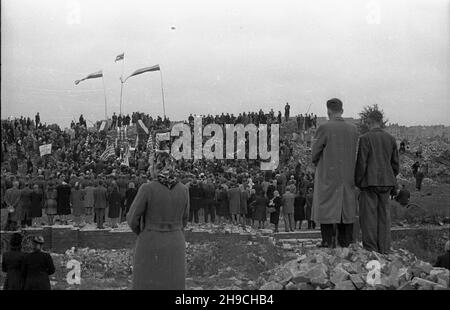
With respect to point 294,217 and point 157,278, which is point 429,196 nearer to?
point 294,217

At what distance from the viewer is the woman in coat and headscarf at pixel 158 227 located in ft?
19.4

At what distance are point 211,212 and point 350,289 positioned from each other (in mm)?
12257

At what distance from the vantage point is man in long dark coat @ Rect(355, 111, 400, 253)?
7.52 m

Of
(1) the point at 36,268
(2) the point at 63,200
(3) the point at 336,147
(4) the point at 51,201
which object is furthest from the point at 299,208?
(1) the point at 36,268

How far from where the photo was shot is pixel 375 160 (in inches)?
296

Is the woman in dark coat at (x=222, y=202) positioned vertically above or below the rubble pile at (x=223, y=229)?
above

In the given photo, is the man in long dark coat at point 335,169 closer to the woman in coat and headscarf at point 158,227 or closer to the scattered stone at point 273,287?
the scattered stone at point 273,287

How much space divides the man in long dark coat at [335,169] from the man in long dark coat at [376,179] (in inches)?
5.5

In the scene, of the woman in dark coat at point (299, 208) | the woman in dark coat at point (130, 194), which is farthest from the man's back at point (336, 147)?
the woman in dark coat at point (130, 194)

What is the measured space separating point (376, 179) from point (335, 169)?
1.74 ft

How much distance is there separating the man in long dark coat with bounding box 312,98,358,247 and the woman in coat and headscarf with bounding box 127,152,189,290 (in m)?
2.26

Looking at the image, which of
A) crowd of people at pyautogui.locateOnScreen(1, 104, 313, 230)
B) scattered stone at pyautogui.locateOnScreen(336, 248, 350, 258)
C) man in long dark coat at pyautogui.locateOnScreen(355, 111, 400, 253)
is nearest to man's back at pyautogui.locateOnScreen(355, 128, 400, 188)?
man in long dark coat at pyautogui.locateOnScreen(355, 111, 400, 253)

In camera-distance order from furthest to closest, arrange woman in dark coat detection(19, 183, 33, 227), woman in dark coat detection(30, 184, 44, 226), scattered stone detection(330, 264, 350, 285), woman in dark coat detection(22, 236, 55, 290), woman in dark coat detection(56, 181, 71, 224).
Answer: woman in dark coat detection(56, 181, 71, 224), woman in dark coat detection(30, 184, 44, 226), woman in dark coat detection(19, 183, 33, 227), woman in dark coat detection(22, 236, 55, 290), scattered stone detection(330, 264, 350, 285)

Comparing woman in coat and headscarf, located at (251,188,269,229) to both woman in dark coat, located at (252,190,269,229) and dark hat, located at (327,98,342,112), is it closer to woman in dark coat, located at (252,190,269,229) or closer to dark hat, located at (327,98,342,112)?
woman in dark coat, located at (252,190,269,229)
